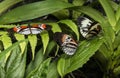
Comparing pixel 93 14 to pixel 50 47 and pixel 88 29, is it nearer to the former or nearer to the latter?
pixel 88 29

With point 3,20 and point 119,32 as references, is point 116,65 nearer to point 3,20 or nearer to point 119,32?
point 119,32

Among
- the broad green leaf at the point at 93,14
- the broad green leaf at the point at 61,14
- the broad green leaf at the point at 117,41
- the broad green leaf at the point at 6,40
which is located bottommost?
the broad green leaf at the point at 61,14

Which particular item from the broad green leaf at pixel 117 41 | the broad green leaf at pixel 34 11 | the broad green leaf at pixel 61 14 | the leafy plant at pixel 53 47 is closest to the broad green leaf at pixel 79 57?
the leafy plant at pixel 53 47

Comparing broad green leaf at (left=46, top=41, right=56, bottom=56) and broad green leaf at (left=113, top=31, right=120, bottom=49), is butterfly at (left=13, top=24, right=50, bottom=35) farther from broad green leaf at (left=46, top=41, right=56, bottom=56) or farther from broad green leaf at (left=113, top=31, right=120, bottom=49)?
broad green leaf at (left=113, top=31, right=120, bottom=49)

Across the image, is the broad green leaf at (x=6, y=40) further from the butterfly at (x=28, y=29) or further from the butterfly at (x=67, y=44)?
the butterfly at (x=67, y=44)

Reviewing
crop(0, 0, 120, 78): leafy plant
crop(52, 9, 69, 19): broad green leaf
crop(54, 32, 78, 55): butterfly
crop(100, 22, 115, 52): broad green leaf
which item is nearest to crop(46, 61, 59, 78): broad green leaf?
crop(0, 0, 120, 78): leafy plant

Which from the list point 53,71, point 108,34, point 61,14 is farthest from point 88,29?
point 61,14
